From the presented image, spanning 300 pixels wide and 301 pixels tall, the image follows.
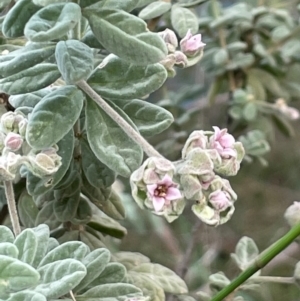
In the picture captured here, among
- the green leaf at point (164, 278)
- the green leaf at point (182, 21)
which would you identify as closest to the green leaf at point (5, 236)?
the green leaf at point (164, 278)

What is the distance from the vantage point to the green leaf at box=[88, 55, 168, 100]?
0.45 meters

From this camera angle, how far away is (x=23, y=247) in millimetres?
411

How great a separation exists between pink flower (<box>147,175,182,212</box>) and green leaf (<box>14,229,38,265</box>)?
10 centimetres

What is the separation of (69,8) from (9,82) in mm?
83

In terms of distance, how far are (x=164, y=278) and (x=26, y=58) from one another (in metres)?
0.31

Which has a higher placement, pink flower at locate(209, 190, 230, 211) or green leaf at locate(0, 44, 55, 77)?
green leaf at locate(0, 44, 55, 77)

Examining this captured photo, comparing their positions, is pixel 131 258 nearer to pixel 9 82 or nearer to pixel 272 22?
pixel 9 82

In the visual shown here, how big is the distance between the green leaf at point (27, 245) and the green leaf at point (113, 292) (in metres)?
0.09

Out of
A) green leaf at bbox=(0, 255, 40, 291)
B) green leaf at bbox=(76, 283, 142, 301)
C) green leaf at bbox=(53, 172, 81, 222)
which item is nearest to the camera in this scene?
green leaf at bbox=(0, 255, 40, 291)

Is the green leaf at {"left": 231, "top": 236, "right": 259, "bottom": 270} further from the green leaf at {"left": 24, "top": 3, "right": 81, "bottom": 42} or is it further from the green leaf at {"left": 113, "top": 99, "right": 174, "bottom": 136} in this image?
the green leaf at {"left": 24, "top": 3, "right": 81, "bottom": 42}

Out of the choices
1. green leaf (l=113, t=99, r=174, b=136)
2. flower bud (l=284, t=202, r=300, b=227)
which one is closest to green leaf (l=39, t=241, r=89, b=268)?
green leaf (l=113, t=99, r=174, b=136)

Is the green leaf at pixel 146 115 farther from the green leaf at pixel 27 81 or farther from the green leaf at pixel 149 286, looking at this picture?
the green leaf at pixel 149 286

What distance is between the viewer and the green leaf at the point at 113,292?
459 millimetres

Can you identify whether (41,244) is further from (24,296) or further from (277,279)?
(277,279)
